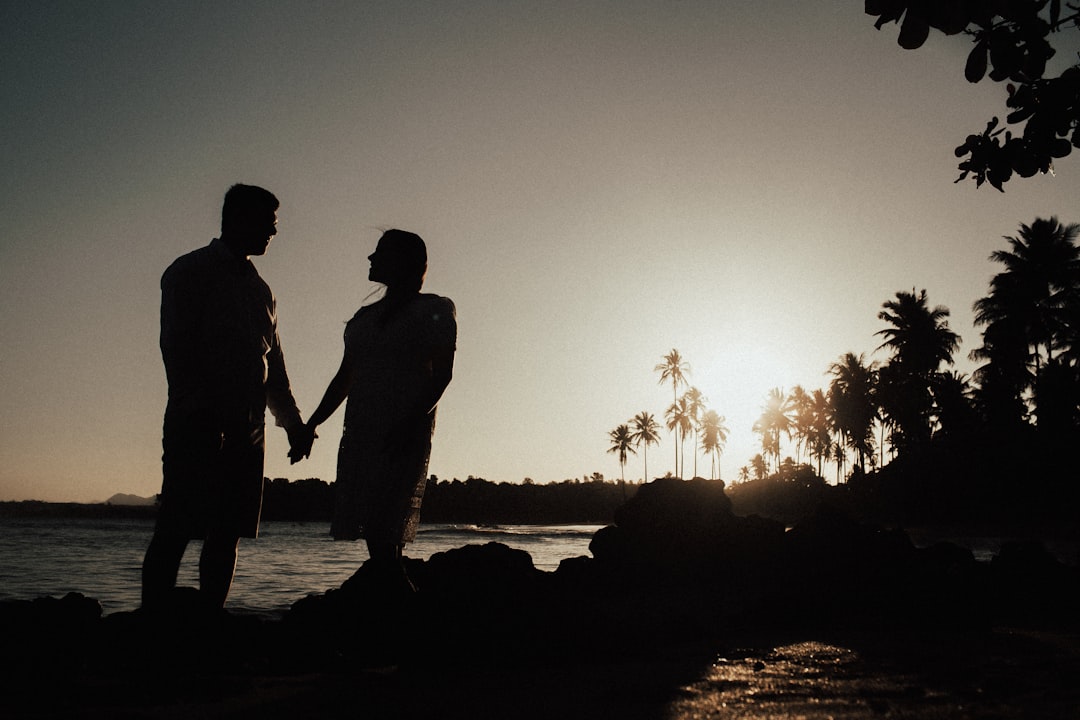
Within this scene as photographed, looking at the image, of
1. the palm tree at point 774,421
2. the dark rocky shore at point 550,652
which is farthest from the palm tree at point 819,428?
the dark rocky shore at point 550,652

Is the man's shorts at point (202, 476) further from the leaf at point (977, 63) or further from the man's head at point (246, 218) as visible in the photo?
the leaf at point (977, 63)

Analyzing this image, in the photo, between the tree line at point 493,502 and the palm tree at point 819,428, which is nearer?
the palm tree at point 819,428

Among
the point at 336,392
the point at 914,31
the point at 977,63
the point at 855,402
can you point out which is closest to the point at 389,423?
the point at 336,392

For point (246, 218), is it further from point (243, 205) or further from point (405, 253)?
point (405, 253)

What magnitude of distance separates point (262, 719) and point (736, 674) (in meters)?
1.67

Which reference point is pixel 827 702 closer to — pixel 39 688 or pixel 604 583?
pixel 39 688

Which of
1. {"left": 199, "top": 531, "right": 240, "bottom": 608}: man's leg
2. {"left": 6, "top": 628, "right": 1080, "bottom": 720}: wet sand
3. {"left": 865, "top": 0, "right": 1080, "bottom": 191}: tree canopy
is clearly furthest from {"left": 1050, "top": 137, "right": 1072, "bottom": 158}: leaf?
{"left": 199, "top": 531, "right": 240, "bottom": 608}: man's leg

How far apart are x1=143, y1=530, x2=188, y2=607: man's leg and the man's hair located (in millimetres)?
1345

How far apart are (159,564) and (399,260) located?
1.59 metres

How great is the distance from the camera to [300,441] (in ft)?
11.2

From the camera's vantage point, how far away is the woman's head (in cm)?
342

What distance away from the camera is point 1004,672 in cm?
266

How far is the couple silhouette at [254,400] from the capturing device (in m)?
2.94

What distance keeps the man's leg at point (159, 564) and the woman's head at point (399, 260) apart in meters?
1.38
